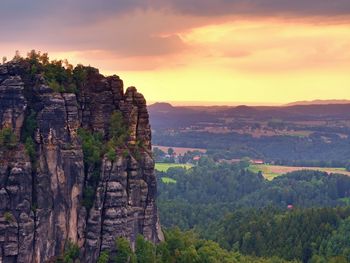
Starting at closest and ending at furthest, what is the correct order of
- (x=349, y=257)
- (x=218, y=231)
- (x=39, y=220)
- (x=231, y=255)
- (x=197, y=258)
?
(x=39, y=220), (x=197, y=258), (x=231, y=255), (x=349, y=257), (x=218, y=231)

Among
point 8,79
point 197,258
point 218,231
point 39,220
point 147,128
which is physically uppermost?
point 8,79

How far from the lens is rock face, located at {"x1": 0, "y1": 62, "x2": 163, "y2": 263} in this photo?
7712 cm

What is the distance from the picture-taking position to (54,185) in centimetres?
7981

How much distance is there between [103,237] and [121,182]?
6755 mm

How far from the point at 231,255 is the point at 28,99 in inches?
1808

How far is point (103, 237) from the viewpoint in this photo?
81.8m

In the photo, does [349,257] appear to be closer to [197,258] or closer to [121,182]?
[197,258]

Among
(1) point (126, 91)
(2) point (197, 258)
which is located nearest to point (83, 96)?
(1) point (126, 91)

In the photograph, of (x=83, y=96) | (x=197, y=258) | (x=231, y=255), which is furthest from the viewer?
(x=231, y=255)

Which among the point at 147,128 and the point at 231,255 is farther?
the point at 231,255

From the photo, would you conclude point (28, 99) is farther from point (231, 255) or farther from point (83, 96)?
point (231, 255)

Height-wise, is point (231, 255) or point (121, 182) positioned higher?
point (121, 182)

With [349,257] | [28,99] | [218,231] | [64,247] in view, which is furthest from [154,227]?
[218,231]

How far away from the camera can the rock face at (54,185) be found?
77125mm
